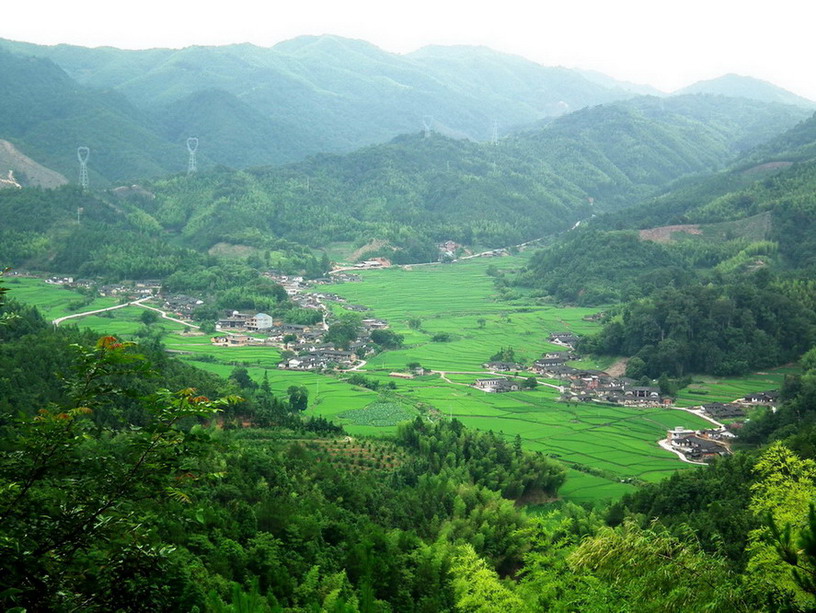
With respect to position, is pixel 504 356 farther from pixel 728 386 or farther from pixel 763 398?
pixel 763 398

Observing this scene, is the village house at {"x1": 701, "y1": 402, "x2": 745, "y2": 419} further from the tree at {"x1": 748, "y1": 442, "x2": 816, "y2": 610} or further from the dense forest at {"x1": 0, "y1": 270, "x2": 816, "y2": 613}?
the tree at {"x1": 748, "y1": 442, "x2": 816, "y2": 610}

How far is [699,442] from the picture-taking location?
3262 centimetres

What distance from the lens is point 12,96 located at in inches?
5271

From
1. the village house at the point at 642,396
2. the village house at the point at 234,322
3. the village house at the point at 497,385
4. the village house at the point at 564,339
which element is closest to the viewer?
the village house at the point at 642,396

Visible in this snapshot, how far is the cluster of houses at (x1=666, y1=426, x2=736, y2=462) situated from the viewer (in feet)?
104

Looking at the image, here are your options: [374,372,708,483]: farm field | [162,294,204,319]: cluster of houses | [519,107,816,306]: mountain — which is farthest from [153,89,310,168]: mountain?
[374,372,708,483]: farm field

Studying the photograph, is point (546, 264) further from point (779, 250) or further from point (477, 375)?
point (477, 375)

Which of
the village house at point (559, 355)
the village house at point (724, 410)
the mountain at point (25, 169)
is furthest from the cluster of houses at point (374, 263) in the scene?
the village house at point (724, 410)

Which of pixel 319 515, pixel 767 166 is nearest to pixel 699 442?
pixel 319 515

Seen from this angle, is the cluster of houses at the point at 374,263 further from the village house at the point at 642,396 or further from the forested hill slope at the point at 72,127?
the forested hill slope at the point at 72,127

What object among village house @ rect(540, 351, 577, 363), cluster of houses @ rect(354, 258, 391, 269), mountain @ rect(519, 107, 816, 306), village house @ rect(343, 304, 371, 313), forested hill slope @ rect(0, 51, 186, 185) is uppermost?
forested hill slope @ rect(0, 51, 186, 185)

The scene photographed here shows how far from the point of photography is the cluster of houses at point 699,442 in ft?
104

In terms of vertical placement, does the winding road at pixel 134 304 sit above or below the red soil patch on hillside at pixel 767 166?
below

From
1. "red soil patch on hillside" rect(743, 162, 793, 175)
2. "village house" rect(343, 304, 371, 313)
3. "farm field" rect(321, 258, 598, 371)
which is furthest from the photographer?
"red soil patch on hillside" rect(743, 162, 793, 175)
